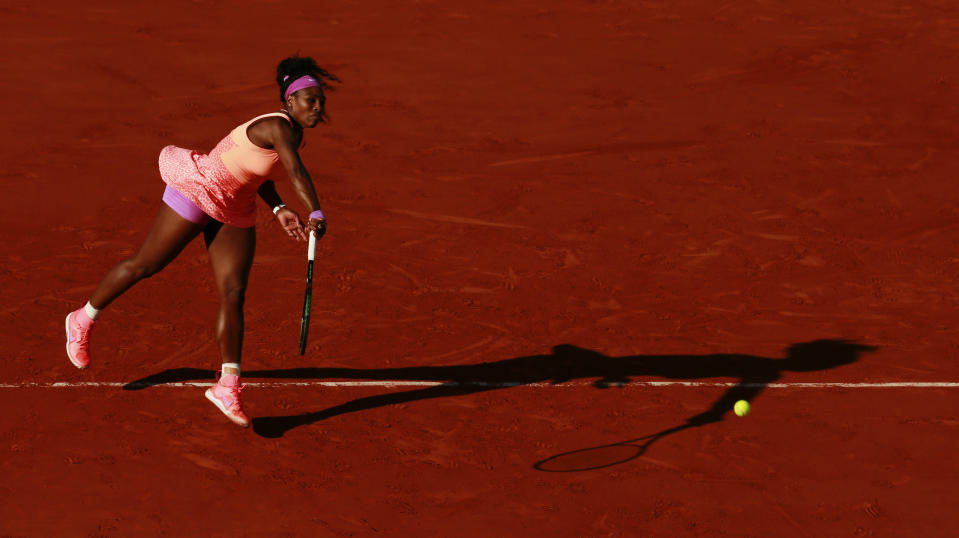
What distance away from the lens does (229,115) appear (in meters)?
13.5

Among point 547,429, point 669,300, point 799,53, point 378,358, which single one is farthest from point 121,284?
point 799,53

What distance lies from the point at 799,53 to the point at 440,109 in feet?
14.9

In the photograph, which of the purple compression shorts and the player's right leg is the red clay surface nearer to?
the player's right leg

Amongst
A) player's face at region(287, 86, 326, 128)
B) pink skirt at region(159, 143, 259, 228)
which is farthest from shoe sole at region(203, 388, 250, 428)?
player's face at region(287, 86, 326, 128)

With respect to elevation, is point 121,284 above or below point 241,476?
above

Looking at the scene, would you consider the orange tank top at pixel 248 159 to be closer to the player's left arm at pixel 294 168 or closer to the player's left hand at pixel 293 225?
the player's left arm at pixel 294 168

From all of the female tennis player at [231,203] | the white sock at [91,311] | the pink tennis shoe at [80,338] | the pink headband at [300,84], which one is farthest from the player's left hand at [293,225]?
the pink tennis shoe at [80,338]

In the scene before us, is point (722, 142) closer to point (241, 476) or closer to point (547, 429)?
point (547, 429)

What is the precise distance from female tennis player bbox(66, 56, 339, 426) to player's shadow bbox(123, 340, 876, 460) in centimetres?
70

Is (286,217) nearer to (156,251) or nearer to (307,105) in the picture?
(307,105)

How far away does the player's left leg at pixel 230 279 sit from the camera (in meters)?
7.41

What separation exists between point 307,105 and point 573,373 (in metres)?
2.70

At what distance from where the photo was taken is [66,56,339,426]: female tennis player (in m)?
7.27

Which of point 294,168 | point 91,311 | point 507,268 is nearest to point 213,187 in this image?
point 294,168
